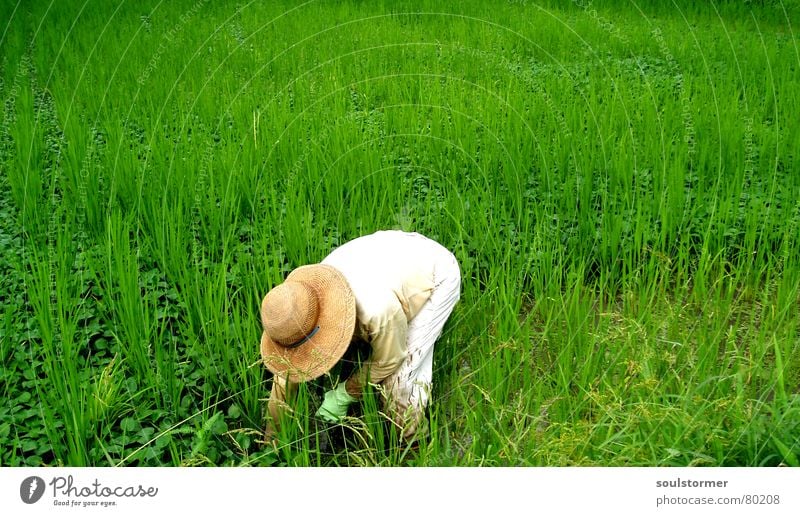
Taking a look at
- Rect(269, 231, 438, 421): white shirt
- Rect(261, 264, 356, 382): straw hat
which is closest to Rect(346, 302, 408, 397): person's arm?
Rect(269, 231, 438, 421): white shirt

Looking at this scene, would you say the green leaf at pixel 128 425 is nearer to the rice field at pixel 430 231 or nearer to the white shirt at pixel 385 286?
the rice field at pixel 430 231

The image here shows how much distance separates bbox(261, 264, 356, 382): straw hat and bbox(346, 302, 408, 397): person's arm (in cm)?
13

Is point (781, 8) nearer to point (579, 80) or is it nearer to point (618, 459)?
point (579, 80)

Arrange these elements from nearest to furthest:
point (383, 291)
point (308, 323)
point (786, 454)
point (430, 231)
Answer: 1. point (786, 454)
2. point (308, 323)
3. point (383, 291)
4. point (430, 231)

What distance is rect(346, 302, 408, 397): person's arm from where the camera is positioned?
7.18 ft

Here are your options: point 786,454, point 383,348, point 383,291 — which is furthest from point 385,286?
point 786,454

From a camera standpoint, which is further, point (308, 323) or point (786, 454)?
→ point (308, 323)

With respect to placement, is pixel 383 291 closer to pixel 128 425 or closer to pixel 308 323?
pixel 308 323

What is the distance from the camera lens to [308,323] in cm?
207

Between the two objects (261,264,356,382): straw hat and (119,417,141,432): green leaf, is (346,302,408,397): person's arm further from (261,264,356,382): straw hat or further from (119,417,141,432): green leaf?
(119,417,141,432): green leaf

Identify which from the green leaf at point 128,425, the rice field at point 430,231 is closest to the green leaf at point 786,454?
the rice field at point 430,231

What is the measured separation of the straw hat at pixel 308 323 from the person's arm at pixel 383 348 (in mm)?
133

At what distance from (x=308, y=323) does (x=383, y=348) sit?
29 centimetres
